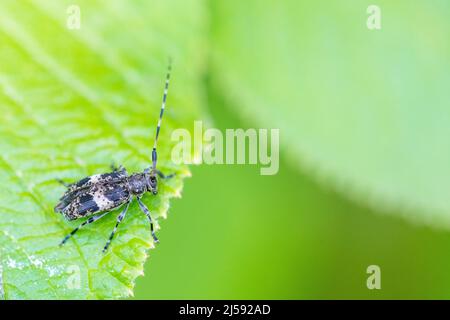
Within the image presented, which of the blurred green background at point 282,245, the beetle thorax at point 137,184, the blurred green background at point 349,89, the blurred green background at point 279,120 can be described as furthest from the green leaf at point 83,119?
the blurred green background at point 282,245

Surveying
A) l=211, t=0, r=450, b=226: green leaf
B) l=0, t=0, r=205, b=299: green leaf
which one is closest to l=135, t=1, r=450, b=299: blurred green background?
l=211, t=0, r=450, b=226: green leaf

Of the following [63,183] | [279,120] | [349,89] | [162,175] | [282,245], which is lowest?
[282,245]

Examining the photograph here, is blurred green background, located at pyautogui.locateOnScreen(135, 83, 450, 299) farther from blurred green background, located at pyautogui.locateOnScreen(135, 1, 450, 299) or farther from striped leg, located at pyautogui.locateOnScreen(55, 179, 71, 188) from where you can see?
striped leg, located at pyautogui.locateOnScreen(55, 179, 71, 188)

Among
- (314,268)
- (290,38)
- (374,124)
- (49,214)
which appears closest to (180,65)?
(290,38)

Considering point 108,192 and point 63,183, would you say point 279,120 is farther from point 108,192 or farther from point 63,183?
point 63,183

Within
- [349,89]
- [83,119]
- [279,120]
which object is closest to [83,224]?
[83,119]
